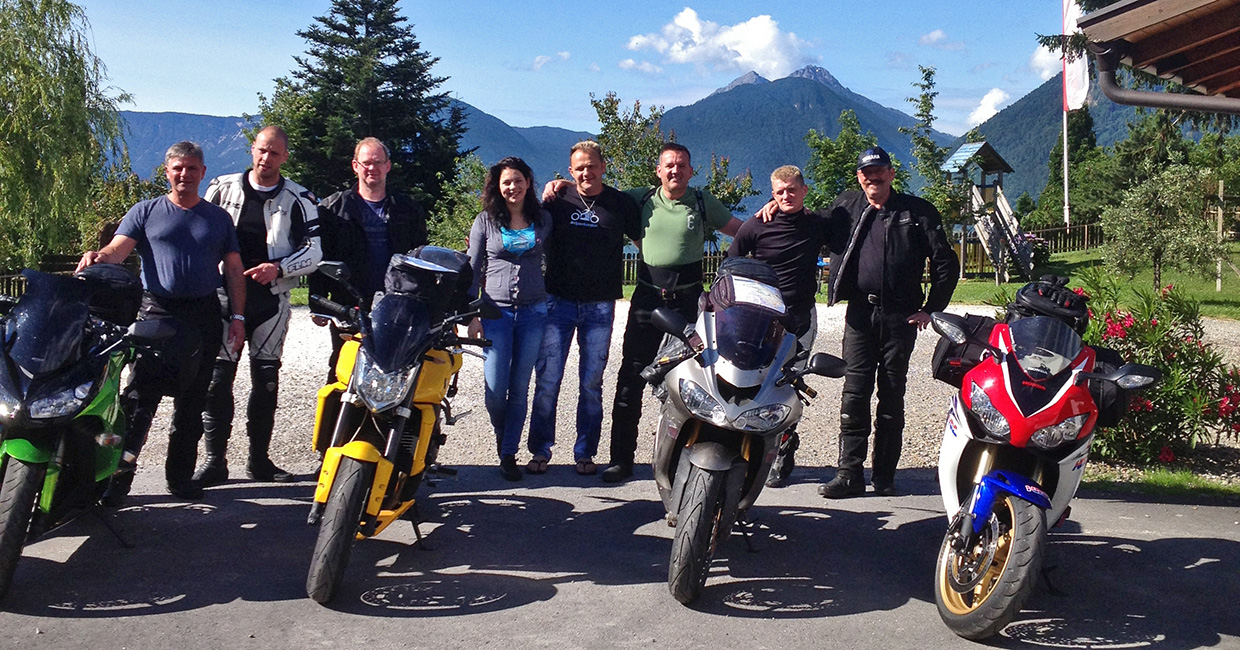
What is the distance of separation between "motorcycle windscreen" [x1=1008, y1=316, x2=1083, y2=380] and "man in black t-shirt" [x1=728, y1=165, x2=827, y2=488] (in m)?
1.72

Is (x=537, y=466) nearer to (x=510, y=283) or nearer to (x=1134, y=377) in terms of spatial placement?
(x=510, y=283)

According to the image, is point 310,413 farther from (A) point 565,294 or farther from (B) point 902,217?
(B) point 902,217

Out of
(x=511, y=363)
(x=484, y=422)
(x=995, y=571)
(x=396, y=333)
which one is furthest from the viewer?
(x=484, y=422)

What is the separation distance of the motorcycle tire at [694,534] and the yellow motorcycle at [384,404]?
1160mm

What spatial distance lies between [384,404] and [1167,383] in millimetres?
5268

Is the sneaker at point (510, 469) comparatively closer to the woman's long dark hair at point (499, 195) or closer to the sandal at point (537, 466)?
the sandal at point (537, 466)

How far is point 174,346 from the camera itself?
16.1 feet

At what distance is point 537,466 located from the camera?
6.11 meters

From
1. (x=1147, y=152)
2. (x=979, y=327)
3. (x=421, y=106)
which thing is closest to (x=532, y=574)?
(x=979, y=327)

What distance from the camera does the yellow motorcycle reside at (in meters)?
3.81

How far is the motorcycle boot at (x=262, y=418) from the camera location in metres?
5.65

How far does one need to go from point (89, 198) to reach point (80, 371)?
2486 cm

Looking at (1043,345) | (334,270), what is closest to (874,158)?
(1043,345)

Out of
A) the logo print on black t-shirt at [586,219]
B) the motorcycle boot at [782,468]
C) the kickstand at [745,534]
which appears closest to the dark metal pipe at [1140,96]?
the motorcycle boot at [782,468]
